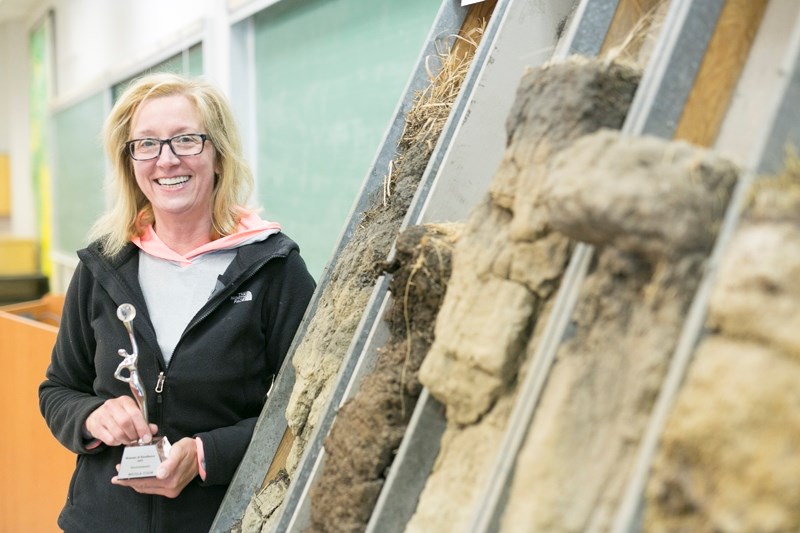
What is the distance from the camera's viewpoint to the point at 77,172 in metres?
6.05

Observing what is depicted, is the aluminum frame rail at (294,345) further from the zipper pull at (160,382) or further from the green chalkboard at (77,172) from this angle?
the green chalkboard at (77,172)

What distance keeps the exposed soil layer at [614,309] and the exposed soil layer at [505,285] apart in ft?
0.39

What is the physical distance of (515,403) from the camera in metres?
1.01

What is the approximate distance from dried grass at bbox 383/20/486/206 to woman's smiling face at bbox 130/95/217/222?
0.45 meters

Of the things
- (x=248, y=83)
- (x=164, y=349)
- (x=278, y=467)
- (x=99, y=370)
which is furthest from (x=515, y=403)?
(x=248, y=83)

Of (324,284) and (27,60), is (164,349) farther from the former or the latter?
(27,60)

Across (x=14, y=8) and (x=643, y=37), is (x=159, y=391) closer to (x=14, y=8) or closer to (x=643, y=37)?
(x=643, y=37)

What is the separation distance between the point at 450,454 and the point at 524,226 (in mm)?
340

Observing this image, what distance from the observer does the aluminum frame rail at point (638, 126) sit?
0.90 metres

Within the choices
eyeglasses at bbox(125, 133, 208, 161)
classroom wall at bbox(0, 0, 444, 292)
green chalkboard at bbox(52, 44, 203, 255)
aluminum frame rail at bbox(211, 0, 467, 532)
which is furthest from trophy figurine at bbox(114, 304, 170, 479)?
green chalkboard at bbox(52, 44, 203, 255)

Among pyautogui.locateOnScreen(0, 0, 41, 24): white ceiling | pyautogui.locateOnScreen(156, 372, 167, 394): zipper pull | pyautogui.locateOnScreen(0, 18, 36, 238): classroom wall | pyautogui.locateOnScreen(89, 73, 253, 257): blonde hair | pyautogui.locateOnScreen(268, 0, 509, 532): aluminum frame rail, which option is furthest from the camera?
pyautogui.locateOnScreen(0, 18, 36, 238): classroom wall

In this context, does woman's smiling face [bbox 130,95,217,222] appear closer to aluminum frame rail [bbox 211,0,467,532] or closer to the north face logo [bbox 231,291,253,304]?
the north face logo [bbox 231,291,253,304]

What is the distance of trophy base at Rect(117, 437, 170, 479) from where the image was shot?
61.9 inches

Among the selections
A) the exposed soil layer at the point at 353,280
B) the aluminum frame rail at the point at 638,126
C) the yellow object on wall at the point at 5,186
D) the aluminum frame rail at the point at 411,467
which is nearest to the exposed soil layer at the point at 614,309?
the aluminum frame rail at the point at 638,126
